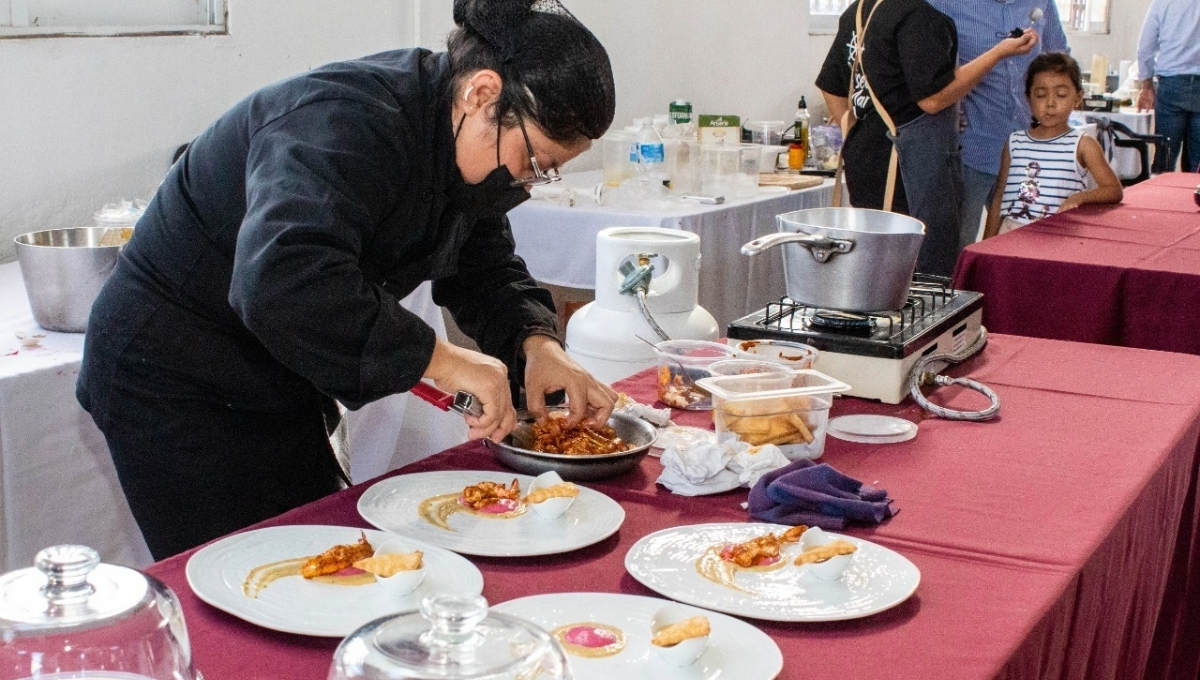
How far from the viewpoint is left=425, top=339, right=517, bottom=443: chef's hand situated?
1334 mm

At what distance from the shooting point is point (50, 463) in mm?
2047

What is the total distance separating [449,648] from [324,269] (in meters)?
0.68

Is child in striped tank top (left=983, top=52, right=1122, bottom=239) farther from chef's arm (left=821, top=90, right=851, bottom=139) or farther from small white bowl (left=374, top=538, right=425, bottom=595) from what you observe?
small white bowl (left=374, top=538, right=425, bottom=595)

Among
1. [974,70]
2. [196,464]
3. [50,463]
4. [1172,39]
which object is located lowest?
[50,463]

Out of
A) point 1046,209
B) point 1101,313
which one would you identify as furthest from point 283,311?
point 1046,209

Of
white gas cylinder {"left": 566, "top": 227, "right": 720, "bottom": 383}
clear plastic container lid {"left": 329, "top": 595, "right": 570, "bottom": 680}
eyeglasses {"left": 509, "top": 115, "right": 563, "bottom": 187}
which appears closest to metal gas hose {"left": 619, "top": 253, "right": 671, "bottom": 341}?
white gas cylinder {"left": 566, "top": 227, "right": 720, "bottom": 383}

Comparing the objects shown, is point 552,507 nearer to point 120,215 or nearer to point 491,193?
point 491,193

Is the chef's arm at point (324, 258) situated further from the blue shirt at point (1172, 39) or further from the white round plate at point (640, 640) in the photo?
the blue shirt at point (1172, 39)

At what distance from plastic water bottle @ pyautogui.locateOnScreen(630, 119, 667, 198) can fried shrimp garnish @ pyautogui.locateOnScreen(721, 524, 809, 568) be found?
2.47m

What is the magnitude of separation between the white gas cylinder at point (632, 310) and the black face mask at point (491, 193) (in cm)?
83

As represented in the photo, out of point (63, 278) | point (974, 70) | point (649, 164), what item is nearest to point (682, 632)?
point (63, 278)

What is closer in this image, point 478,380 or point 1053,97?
point 478,380

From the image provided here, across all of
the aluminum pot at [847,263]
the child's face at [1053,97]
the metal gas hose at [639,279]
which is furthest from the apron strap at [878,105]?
the aluminum pot at [847,263]

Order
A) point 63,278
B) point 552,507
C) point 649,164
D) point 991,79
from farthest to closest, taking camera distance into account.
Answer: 1. point 991,79
2. point 649,164
3. point 63,278
4. point 552,507
